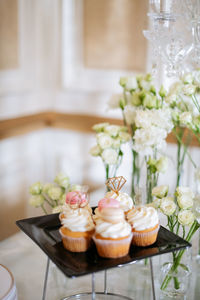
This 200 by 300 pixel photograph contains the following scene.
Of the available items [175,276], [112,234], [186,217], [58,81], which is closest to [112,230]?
[112,234]

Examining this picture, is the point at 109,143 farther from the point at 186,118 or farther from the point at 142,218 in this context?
the point at 142,218

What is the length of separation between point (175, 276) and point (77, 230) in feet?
1.13

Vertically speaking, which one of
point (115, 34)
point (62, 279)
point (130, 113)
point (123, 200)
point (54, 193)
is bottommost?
point (62, 279)

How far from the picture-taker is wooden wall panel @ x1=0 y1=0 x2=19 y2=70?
1945 mm

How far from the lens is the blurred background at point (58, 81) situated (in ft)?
6.45

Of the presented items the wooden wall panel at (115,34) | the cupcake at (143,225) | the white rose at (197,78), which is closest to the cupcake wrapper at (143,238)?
the cupcake at (143,225)

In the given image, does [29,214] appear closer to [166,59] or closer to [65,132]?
[65,132]

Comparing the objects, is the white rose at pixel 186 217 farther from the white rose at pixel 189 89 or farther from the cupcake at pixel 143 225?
the white rose at pixel 189 89

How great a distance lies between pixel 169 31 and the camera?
3.68 feet

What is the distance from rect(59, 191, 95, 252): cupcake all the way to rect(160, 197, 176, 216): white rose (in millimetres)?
198

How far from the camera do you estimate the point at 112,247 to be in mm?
710

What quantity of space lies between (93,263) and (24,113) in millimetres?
1559

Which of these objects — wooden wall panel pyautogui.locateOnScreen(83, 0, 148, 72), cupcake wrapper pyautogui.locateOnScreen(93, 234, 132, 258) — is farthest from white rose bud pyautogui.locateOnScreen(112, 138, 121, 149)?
wooden wall panel pyautogui.locateOnScreen(83, 0, 148, 72)

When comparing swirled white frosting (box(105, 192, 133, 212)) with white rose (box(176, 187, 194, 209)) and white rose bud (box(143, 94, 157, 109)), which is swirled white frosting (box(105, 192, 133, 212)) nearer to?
white rose (box(176, 187, 194, 209))
